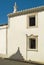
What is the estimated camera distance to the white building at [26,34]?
20.3 metres

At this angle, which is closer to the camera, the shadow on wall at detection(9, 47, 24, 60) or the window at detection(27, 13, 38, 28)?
the window at detection(27, 13, 38, 28)

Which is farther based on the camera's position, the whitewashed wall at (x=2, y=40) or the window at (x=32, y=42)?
the whitewashed wall at (x=2, y=40)

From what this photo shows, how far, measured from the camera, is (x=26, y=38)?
70.7ft

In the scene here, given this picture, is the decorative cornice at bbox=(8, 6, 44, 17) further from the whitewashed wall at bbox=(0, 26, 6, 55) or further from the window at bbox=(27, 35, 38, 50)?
the window at bbox=(27, 35, 38, 50)

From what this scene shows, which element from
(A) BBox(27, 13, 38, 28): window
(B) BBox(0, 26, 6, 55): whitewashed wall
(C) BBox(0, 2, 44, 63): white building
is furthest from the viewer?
(B) BBox(0, 26, 6, 55): whitewashed wall

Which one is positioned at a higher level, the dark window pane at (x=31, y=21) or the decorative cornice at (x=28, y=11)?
the decorative cornice at (x=28, y=11)

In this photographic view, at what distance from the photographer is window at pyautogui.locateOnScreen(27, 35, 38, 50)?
816 inches

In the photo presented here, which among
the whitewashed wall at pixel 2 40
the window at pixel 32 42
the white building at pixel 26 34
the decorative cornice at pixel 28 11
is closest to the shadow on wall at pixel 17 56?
the white building at pixel 26 34

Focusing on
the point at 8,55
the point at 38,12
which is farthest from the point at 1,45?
the point at 38,12

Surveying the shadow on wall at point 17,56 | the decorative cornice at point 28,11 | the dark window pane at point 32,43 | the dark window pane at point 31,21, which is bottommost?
the shadow on wall at point 17,56

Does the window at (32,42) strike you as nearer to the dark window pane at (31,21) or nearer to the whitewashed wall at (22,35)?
the whitewashed wall at (22,35)

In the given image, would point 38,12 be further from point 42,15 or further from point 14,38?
point 14,38

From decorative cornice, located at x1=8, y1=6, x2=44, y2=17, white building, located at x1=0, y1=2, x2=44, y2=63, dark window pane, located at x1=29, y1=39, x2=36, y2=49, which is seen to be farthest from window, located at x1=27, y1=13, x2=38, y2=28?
dark window pane, located at x1=29, y1=39, x2=36, y2=49

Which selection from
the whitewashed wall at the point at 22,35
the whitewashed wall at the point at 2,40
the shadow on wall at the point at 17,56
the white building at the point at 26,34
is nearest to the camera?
the whitewashed wall at the point at 22,35
